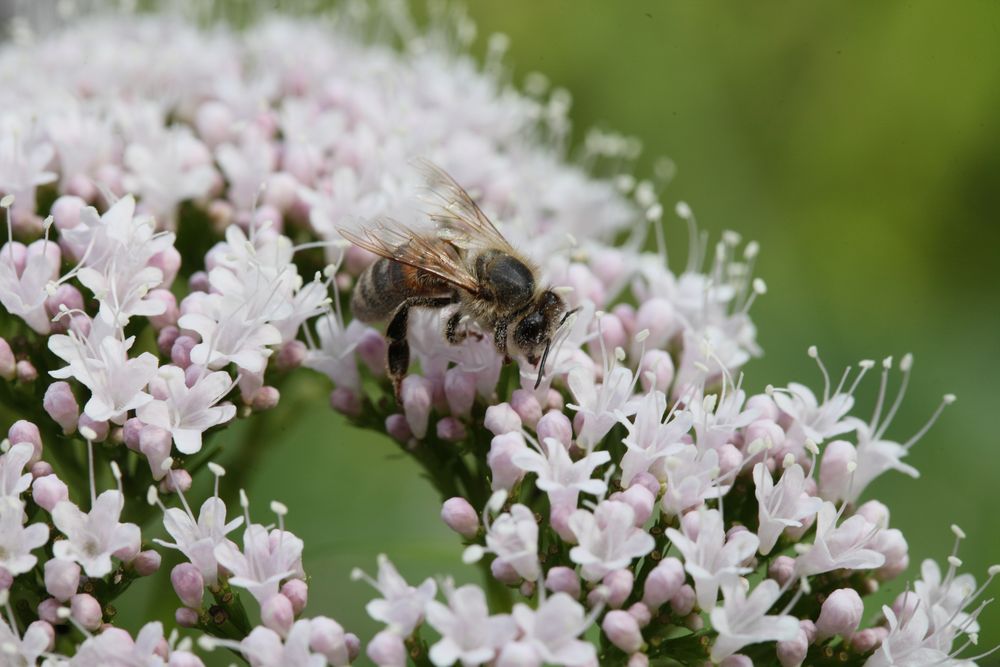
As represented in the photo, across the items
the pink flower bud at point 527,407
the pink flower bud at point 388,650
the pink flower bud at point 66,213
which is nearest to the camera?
the pink flower bud at point 388,650

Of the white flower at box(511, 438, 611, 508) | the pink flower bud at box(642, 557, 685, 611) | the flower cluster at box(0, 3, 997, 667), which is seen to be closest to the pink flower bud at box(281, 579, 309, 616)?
the flower cluster at box(0, 3, 997, 667)

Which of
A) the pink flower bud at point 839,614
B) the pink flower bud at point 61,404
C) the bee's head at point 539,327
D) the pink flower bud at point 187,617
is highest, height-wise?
the bee's head at point 539,327

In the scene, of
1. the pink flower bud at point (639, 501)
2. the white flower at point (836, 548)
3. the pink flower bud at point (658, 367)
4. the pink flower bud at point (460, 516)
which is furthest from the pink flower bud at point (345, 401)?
the white flower at point (836, 548)

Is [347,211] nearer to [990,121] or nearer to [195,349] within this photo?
[195,349]

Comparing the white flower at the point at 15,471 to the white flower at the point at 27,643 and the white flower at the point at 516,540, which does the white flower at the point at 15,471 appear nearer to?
the white flower at the point at 27,643

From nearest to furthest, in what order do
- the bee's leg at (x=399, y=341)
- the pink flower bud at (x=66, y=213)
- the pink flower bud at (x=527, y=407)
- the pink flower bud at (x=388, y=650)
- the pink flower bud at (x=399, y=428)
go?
the pink flower bud at (x=388, y=650) < the pink flower bud at (x=527, y=407) < the bee's leg at (x=399, y=341) < the pink flower bud at (x=399, y=428) < the pink flower bud at (x=66, y=213)

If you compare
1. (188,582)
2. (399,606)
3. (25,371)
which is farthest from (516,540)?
(25,371)

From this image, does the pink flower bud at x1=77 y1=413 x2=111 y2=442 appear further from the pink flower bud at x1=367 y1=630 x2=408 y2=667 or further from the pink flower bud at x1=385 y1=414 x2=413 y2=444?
the pink flower bud at x1=367 y1=630 x2=408 y2=667

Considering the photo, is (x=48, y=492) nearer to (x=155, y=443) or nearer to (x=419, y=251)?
(x=155, y=443)

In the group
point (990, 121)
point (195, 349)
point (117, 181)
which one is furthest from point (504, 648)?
point (990, 121)
